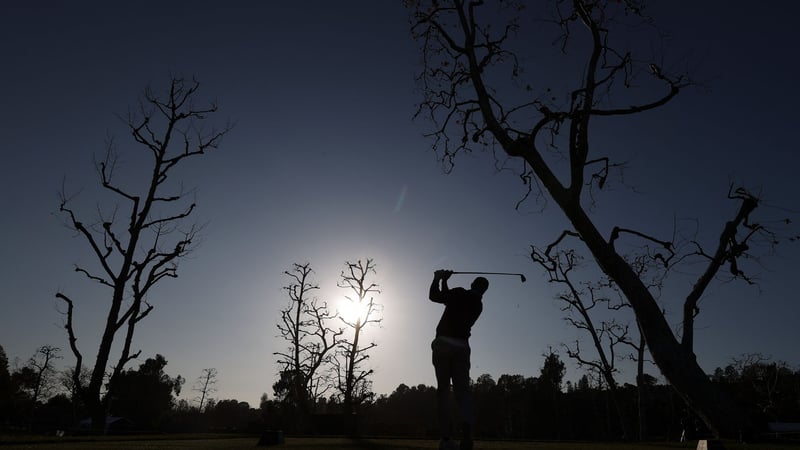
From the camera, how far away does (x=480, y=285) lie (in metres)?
6.52

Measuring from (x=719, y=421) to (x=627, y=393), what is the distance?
87673mm

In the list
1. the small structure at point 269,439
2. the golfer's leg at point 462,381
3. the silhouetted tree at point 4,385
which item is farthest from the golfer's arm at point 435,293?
the silhouetted tree at point 4,385

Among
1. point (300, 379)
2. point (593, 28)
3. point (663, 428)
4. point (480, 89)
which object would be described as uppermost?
point (593, 28)

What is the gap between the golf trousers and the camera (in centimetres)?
578

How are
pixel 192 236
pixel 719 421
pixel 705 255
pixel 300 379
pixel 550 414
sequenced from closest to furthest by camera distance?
pixel 719 421
pixel 705 255
pixel 192 236
pixel 300 379
pixel 550 414

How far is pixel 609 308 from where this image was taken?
1282 inches

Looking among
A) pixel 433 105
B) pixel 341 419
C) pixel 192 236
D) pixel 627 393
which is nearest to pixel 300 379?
pixel 341 419

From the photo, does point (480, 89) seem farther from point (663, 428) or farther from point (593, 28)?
point (663, 428)

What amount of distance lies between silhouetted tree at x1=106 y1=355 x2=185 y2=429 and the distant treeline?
206 millimetres

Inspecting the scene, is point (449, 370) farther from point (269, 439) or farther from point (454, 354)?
point (269, 439)

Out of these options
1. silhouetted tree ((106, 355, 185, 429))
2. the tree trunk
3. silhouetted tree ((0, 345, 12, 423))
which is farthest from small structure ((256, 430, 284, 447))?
silhouetted tree ((106, 355, 185, 429))

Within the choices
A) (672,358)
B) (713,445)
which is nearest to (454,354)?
(672,358)

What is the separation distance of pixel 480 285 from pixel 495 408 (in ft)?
351

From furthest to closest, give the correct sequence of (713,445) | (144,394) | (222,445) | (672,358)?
(144,394), (222,445), (672,358), (713,445)
